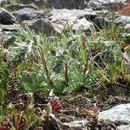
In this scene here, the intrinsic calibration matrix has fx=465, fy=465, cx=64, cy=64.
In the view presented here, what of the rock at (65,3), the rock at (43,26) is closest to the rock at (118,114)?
the rock at (43,26)

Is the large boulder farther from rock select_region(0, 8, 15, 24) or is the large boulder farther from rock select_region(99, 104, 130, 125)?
rock select_region(0, 8, 15, 24)

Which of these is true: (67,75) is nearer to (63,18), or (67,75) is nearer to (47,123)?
(47,123)

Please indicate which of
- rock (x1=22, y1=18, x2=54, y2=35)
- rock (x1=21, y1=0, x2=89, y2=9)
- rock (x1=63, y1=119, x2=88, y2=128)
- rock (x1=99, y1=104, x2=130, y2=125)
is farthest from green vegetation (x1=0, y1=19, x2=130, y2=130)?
rock (x1=21, y1=0, x2=89, y2=9)

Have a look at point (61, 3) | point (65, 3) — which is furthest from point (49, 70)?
point (61, 3)

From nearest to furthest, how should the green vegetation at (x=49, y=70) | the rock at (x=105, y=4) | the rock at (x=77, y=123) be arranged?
1. the rock at (x=77, y=123)
2. the green vegetation at (x=49, y=70)
3. the rock at (x=105, y=4)

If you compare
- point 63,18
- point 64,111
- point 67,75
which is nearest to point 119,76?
point 67,75

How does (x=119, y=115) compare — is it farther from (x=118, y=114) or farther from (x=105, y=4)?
(x=105, y=4)

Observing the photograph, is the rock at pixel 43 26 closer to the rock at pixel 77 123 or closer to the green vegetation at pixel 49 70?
the green vegetation at pixel 49 70

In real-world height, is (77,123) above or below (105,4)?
above
